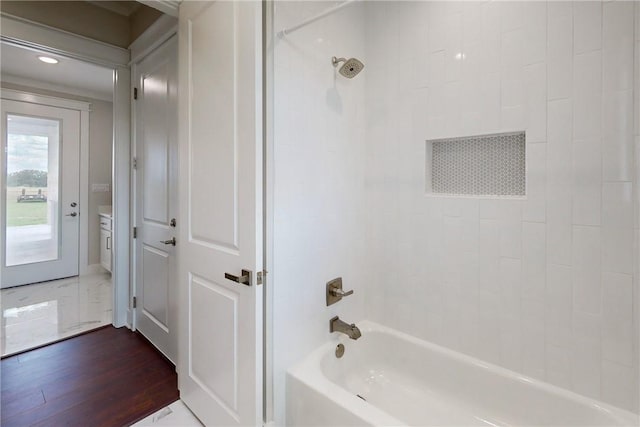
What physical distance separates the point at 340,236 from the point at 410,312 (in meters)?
0.62

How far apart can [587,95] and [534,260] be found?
725mm

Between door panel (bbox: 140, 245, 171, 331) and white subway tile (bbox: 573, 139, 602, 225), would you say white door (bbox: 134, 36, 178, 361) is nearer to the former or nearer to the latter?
door panel (bbox: 140, 245, 171, 331)

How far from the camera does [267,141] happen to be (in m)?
1.32

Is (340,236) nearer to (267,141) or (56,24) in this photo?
(267,141)

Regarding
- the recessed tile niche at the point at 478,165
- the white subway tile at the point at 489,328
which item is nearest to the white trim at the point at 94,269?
the recessed tile niche at the point at 478,165

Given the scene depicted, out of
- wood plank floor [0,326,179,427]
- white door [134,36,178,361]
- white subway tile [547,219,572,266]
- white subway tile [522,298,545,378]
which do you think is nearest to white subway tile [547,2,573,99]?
white subway tile [547,219,572,266]

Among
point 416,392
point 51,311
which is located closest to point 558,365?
point 416,392

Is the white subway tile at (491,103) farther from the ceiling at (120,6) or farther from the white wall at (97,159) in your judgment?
the white wall at (97,159)

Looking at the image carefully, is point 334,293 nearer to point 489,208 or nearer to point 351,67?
point 489,208

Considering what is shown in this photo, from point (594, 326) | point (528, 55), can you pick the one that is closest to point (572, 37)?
point (528, 55)

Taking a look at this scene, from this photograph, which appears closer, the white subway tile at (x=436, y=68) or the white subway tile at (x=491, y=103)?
the white subway tile at (x=491, y=103)

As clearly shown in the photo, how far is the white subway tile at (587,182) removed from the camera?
4.02 feet

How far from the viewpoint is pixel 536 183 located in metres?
1.37

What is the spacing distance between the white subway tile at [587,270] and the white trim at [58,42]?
3.34 metres
